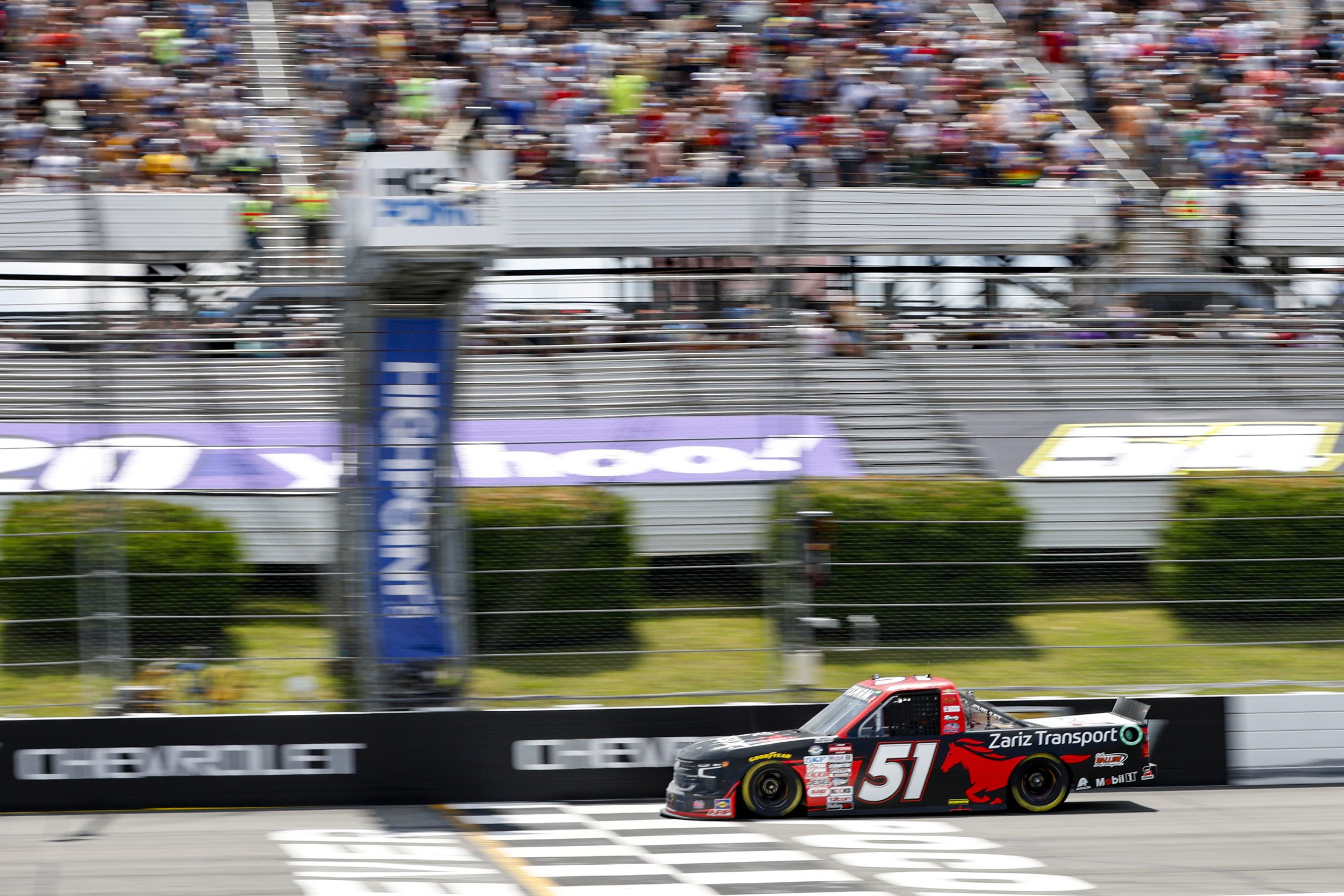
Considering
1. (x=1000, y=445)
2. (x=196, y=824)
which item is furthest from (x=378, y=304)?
(x=1000, y=445)

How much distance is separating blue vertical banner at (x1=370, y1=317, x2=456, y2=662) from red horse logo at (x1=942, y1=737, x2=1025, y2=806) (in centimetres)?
369

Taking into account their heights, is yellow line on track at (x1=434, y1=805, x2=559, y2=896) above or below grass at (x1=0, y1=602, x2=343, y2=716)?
below

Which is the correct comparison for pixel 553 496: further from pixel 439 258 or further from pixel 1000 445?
pixel 1000 445

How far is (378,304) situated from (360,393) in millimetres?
672

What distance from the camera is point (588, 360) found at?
13.1 metres

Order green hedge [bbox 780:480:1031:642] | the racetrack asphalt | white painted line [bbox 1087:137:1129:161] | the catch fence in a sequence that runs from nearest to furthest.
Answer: the racetrack asphalt < the catch fence < green hedge [bbox 780:480:1031:642] < white painted line [bbox 1087:137:1129:161]

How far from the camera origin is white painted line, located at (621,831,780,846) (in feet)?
29.6

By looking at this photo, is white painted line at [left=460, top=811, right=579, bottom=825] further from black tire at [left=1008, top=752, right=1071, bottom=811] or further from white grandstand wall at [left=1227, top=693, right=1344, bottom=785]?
white grandstand wall at [left=1227, top=693, right=1344, bottom=785]

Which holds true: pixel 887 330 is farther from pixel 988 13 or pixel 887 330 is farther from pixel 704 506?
pixel 988 13

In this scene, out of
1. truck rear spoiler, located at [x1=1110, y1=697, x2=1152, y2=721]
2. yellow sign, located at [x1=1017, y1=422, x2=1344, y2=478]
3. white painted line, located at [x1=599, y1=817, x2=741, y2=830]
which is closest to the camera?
white painted line, located at [x1=599, y1=817, x2=741, y2=830]

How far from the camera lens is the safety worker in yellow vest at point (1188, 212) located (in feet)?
52.2

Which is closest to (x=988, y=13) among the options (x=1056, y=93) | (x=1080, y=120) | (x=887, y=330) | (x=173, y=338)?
(x=1056, y=93)

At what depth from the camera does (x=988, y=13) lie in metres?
19.4

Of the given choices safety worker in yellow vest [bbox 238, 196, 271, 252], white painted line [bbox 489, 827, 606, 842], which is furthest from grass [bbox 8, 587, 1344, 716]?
safety worker in yellow vest [bbox 238, 196, 271, 252]
